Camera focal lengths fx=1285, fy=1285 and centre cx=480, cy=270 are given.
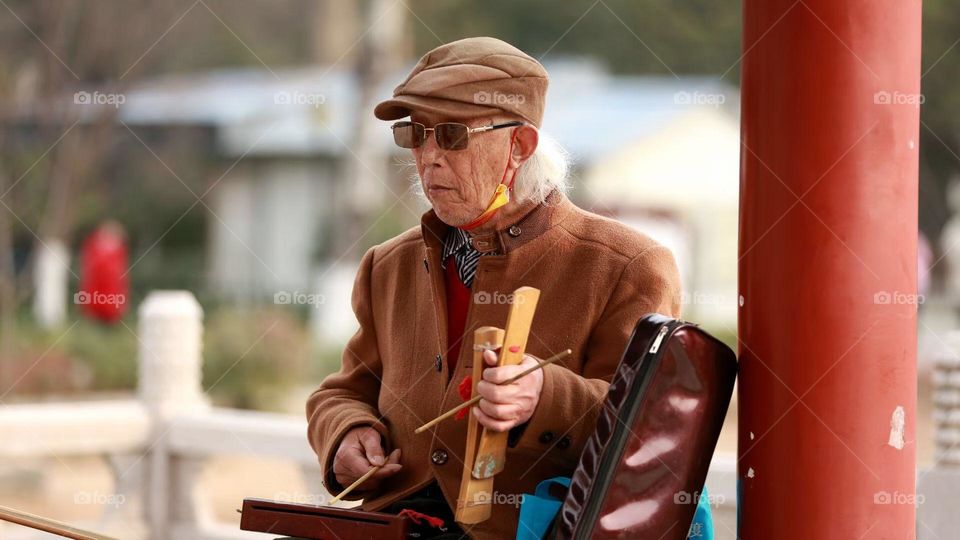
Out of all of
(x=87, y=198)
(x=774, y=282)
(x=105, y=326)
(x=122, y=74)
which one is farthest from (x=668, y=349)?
(x=87, y=198)

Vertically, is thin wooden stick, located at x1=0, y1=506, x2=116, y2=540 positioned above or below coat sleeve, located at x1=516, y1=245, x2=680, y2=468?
below

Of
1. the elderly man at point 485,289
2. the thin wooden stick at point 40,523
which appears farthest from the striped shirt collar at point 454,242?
the thin wooden stick at point 40,523

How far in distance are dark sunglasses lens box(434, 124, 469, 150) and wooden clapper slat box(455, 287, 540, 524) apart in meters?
0.38

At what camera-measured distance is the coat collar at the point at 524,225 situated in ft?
8.82

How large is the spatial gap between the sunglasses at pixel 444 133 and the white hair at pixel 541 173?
0.38 ft

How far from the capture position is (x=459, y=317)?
2754 millimetres

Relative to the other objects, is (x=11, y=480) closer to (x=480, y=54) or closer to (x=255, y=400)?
(x=255, y=400)

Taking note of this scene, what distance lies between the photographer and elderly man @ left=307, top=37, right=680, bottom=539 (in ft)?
8.35

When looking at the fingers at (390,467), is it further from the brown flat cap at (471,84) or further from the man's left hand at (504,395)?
the brown flat cap at (471,84)

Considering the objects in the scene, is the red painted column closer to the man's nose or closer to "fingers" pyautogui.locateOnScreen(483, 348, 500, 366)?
"fingers" pyautogui.locateOnScreen(483, 348, 500, 366)

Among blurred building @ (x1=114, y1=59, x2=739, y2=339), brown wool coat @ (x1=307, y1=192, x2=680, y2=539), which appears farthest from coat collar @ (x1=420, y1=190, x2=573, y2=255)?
blurred building @ (x1=114, y1=59, x2=739, y2=339)

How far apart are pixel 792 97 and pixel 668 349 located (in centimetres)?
52

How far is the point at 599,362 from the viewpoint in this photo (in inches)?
101

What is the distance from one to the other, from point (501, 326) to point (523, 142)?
0.38m
